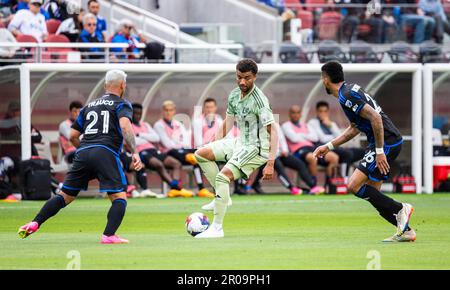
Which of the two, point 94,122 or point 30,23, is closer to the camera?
point 94,122

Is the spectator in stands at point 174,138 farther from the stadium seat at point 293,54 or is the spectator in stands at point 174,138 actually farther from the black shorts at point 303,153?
the stadium seat at point 293,54

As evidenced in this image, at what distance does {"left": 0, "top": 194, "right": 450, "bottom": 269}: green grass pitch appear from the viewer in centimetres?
1088

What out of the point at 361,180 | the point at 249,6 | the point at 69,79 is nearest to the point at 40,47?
the point at 69,79

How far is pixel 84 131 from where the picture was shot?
44.0 feet

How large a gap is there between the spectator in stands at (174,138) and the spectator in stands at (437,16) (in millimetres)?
8033

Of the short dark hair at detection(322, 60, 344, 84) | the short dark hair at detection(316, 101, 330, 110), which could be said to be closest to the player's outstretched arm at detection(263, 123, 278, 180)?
the short dark hair at detection(322, 60, 344, 84)

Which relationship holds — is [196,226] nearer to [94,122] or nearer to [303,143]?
[94,122]

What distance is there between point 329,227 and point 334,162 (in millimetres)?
9067

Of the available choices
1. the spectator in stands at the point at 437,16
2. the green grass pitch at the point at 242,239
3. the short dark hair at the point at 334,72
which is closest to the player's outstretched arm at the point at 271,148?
the green grass pitch at the point at 242,239

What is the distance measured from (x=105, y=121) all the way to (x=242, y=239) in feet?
6.88

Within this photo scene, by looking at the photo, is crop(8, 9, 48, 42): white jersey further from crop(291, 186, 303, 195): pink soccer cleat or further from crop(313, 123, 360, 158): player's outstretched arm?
crop(313, 123, 360, 158): player's outstretched arm

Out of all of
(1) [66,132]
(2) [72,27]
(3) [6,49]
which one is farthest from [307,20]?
(3) [6,49]

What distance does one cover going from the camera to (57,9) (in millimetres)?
26281

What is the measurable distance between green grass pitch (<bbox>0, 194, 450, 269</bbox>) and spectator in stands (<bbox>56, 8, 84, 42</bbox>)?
4.89 metres
